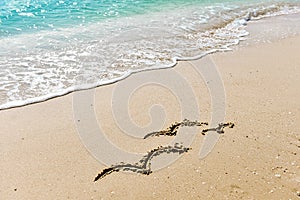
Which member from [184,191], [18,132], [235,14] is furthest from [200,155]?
[235,14]

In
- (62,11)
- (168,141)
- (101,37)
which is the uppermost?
(62,11)

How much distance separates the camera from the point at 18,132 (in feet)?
14.3

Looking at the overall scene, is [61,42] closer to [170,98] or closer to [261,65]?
[170,98]

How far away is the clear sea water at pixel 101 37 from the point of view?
236 inches

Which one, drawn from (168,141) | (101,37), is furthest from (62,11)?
(168,141)

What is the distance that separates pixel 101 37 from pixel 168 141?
5.01 meters

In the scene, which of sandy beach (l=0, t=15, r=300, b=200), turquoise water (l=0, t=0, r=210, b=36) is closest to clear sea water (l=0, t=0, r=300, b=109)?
turquoise water (l=0, t=0, r=210, b=36)

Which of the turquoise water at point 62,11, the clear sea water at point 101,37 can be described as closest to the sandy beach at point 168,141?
the clear sea water at point 101,37

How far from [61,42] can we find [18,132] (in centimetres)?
407

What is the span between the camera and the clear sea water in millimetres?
5988

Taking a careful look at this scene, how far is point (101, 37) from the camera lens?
27.5ft

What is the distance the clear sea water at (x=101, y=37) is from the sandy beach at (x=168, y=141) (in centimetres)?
77

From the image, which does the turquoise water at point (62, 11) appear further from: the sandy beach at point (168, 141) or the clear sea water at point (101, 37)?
the sandy beach at point (168, 141)

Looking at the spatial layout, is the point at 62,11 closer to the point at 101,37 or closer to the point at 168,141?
the point at 101,37
